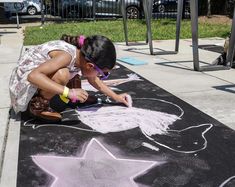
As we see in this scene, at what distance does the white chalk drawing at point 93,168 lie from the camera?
2.57 m

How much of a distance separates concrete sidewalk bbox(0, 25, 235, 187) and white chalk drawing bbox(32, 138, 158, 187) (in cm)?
25

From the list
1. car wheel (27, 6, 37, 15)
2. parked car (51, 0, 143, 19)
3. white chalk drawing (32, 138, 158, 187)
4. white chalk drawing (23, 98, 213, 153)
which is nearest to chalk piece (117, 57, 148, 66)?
white chalk drawing (23, 98, 213, 153)

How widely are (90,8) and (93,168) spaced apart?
46.2ft

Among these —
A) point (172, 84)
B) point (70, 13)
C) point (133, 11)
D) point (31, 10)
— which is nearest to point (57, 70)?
point (172, 84)

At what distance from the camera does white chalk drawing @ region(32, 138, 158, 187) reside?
8.45 feet

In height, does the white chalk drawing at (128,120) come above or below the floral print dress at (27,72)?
below

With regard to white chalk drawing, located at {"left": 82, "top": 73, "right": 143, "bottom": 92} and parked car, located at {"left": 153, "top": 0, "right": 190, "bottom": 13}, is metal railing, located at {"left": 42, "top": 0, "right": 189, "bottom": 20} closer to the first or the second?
parked car, located at {"left": 153, "top": 0, "right": 190, "bottom": 13}

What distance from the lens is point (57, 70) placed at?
3309 mm

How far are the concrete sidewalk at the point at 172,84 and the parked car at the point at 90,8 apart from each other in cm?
809

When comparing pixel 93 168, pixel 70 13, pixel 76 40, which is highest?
pixel 70 13

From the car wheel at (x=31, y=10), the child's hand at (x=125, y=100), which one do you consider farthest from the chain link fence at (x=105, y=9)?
the child's hand at (x=125, y=100)

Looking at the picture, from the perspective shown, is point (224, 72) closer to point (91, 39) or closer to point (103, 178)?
point (91, 39)

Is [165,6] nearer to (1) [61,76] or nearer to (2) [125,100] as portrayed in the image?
(2) [125,100]

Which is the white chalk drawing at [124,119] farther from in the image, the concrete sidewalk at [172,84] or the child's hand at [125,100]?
the concrete sidewalk at [172,84]
